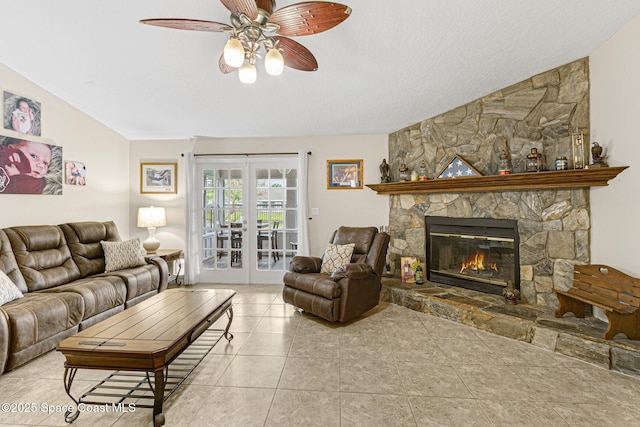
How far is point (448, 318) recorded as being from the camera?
3248 mm

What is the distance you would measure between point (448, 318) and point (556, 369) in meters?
1.06

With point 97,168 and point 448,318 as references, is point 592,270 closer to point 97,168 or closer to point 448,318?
point 448,318

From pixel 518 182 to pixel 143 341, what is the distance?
351cm

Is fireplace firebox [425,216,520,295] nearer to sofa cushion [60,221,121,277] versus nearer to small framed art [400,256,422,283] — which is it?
small framed art [400,256,422,283]

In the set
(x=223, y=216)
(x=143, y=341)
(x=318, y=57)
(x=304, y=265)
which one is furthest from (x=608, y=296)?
(x=223, y=216)

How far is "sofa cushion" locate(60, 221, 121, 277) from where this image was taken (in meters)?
3.47

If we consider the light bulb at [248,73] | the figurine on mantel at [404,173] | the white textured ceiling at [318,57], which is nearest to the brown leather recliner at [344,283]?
the figurine on mantel at [404,173]

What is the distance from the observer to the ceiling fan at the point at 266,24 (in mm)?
1633

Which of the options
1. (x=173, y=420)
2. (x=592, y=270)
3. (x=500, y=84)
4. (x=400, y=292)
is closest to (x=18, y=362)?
(x=173, y=420)

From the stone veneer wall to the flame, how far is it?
427mm

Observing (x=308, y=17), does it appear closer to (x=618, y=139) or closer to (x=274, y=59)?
(x=274, y=59)

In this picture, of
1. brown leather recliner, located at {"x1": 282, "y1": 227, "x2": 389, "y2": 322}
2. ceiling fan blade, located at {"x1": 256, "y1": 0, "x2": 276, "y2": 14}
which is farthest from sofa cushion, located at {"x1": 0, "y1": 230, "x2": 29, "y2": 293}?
ceiling fan blade, located at {"x1": 256, "y1": 0, "x2": 276, "y2": 14}

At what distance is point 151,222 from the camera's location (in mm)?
4480

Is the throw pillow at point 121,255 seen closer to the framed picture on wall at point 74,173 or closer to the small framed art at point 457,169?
the framed picture on wall at point 74,173
